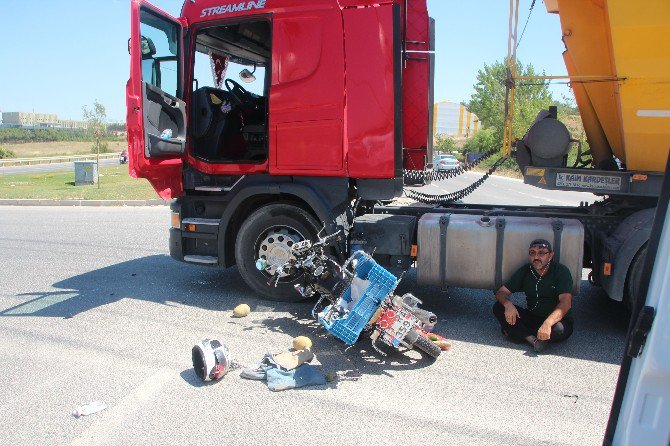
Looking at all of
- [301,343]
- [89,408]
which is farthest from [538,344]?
[89,408]

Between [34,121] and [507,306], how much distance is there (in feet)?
406

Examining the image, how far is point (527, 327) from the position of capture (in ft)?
14.7

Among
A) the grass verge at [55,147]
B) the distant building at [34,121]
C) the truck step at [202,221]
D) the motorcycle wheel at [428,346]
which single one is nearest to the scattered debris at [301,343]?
the motorcycle wheel at [428,346]

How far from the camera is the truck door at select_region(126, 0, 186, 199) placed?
496 centimetres

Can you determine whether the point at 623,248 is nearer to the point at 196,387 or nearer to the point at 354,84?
the point at 354,84

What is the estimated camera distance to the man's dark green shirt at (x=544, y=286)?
4480 mm

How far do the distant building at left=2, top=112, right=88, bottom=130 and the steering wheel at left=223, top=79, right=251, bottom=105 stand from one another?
109 metres

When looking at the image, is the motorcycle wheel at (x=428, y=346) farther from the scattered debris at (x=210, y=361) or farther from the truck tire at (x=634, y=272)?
the truck tire at (x=634, y=272)

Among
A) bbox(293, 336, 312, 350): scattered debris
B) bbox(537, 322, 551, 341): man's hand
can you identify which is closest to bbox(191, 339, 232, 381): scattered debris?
bbox(293, 336, 312, 350): scattered debris

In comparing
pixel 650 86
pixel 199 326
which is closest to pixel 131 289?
pixel 199 326

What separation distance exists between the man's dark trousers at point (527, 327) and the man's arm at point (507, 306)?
6cm

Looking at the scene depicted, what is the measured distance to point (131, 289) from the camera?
6.27 m

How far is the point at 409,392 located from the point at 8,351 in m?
3.30

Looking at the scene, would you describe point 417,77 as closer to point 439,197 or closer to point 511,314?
point 439,197
